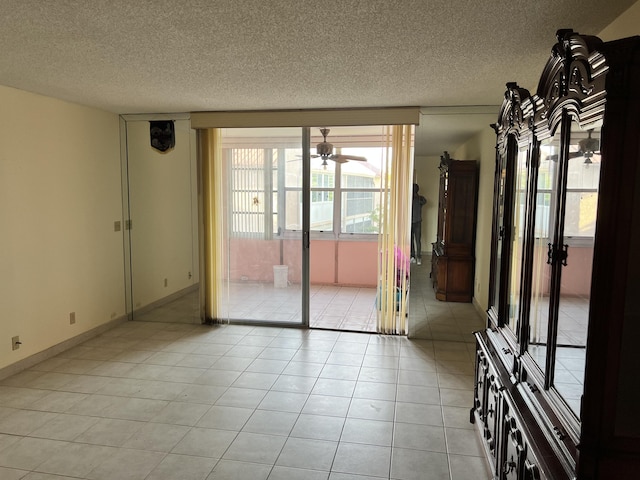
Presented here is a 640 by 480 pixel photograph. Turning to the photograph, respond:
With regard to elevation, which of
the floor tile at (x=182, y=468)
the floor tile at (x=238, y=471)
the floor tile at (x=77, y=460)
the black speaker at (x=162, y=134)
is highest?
the black speaker at (x=162, y=134)

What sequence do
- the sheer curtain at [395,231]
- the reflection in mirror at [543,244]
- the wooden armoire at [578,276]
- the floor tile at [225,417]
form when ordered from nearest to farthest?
1. the wooden armoire at [578,276]
2. the reflection in mirror at [543,244]
3. the floor tile at [225,417]
4. the sheer curtain at [395,231]

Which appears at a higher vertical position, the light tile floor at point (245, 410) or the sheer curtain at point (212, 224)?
the sheer curtain at point (212, 224)

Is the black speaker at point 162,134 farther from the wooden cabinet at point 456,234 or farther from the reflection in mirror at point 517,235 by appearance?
the reflection in mirror at point 517,235

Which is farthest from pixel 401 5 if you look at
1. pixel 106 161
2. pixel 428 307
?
pixel 106 161

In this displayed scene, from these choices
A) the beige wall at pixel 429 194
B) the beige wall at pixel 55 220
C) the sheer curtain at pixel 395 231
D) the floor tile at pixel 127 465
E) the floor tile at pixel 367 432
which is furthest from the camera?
the beige wall at pixel 429 194

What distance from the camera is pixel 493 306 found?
2.68 m

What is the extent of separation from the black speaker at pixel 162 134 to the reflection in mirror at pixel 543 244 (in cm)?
423

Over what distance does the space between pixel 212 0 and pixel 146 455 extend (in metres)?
2.44

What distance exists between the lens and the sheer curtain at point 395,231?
464 cm

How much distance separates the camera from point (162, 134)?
514 cm

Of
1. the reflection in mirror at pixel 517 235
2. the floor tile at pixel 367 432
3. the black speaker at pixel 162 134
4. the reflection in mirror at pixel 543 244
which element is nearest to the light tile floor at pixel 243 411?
the floor tile at pixel 367 432

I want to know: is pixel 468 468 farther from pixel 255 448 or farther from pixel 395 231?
pixel 395 231

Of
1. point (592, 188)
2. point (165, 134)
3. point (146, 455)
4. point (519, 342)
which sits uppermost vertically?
point (165, 134)

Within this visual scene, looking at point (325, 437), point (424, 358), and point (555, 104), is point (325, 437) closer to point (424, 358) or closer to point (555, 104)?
point (424, 358)
